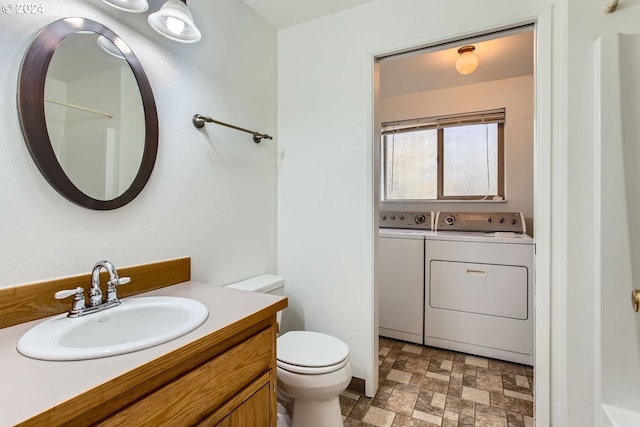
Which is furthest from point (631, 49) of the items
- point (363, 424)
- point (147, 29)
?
point (363, 424)

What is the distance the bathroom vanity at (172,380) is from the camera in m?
0.54

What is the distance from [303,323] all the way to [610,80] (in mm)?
1917

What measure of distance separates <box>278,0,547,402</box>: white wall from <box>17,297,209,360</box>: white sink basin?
3.35ft

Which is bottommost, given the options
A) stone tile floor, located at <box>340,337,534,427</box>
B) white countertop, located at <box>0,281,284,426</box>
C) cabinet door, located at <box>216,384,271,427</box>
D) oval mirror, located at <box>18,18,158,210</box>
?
stone tile floor, located at <box>340,337,534,427</box>

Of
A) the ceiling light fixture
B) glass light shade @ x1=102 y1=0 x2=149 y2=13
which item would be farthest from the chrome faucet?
the ceiling light fixture

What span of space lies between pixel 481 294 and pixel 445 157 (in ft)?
4.71

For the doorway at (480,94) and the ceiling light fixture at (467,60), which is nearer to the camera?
the ceiling light fixture at (467,60)

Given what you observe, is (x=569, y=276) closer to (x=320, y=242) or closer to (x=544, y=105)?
(x=544, y=105)

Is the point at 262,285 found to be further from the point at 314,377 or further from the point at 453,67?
the point at 453,67

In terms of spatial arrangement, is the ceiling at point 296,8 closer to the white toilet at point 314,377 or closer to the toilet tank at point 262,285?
the toilet tank at point 262,285

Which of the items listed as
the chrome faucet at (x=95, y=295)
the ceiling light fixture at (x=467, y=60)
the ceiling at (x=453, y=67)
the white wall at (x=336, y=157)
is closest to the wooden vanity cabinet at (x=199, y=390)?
the chrome faucet at (x=95, y=295)

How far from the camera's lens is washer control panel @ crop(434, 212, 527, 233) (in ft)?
8.50

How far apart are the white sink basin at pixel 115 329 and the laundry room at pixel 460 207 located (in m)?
1.52

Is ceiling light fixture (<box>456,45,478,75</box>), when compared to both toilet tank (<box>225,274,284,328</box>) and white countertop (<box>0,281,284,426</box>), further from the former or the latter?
white countertop (<box>0,281,284,426</box>)
